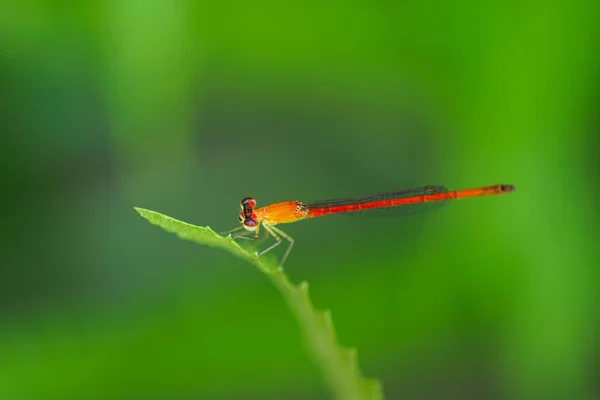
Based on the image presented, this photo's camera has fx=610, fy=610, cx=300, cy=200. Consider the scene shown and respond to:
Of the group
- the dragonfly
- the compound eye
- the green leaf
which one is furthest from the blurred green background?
the green leaf

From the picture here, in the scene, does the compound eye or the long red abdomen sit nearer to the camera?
the compound eye

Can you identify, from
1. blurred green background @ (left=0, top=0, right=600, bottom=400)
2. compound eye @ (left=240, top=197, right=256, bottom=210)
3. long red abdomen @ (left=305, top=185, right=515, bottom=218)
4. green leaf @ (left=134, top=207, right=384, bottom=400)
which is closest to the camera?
green leaf @ (left=134, top=207, right=384, bottom=400)

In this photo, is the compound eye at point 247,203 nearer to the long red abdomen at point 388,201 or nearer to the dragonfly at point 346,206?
the dragonfly at point 346,206

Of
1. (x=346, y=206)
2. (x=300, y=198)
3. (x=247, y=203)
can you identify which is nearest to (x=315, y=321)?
(x=247, y=203)

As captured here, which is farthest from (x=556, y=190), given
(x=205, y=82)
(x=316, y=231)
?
(x=205, y=82)

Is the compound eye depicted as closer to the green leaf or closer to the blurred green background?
the blurred green background

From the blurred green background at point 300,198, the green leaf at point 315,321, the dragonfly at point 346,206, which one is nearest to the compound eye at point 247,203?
the dragonfly at point 346,206

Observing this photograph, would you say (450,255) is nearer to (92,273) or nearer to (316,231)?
(316,231)
